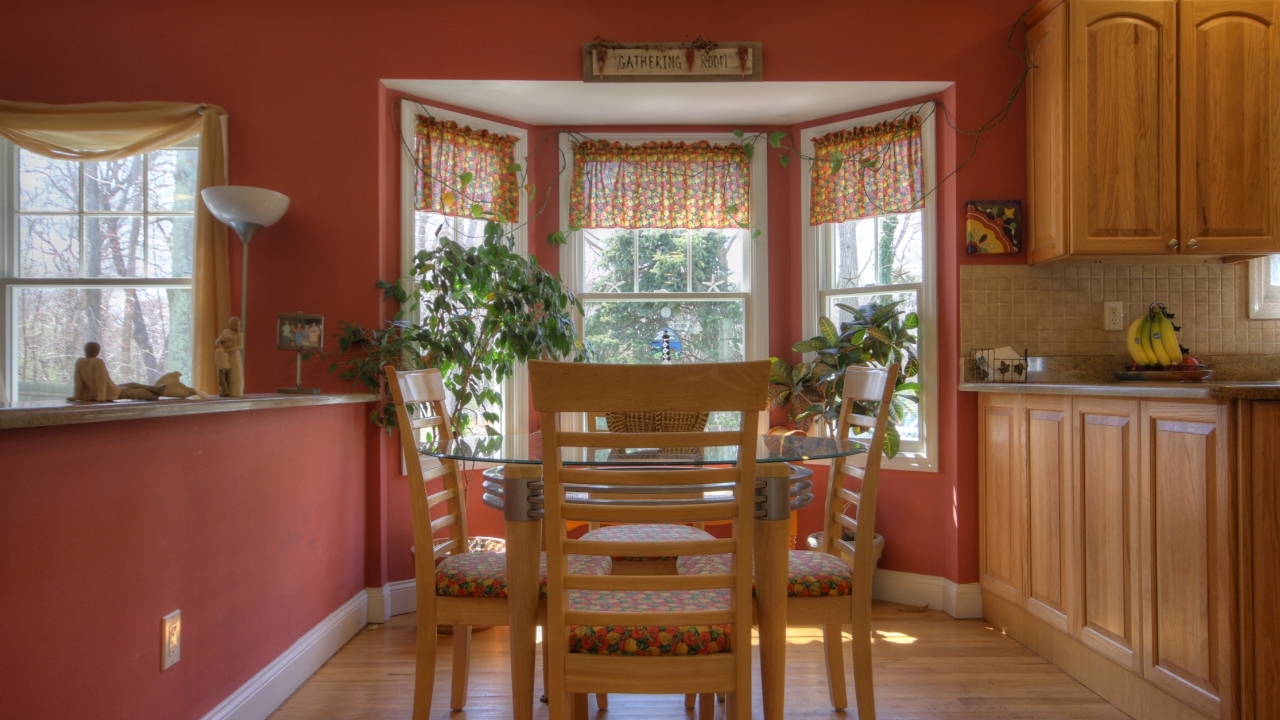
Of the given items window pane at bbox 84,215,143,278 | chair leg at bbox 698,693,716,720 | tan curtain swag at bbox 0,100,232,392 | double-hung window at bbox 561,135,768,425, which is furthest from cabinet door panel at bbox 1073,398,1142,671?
window pane at bbox 84,215,143,278

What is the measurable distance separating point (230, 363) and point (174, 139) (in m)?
1.45

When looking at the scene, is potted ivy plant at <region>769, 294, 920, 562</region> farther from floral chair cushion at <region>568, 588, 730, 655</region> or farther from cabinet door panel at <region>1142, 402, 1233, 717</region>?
floral chair cushion at <region>568, 588, 730, 655</region>

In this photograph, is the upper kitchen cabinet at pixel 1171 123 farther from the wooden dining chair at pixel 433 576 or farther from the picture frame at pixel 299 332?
the picture frame at pixel 299 332

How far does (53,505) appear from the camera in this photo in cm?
137

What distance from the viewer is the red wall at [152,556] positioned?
1313 mm

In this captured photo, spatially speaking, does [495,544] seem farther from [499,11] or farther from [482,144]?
[499,11]

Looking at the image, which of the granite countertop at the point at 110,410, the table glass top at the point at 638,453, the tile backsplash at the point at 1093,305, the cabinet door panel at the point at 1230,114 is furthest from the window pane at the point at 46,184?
the cabinet door panel at the point at 1230,114

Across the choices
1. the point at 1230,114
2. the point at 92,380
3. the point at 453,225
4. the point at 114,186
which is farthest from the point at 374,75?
the point at 1230,114

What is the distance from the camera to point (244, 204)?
9.01ft

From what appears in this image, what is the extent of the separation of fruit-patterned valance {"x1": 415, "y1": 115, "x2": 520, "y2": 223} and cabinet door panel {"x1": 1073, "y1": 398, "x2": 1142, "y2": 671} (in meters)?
2.53

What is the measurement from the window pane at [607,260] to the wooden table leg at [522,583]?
2.30m

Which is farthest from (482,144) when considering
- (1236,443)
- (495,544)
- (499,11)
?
(1236,443)

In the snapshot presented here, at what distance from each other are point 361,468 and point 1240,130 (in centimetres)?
359

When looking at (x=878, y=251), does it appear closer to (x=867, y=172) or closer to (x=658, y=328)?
(x=867, y=172)
